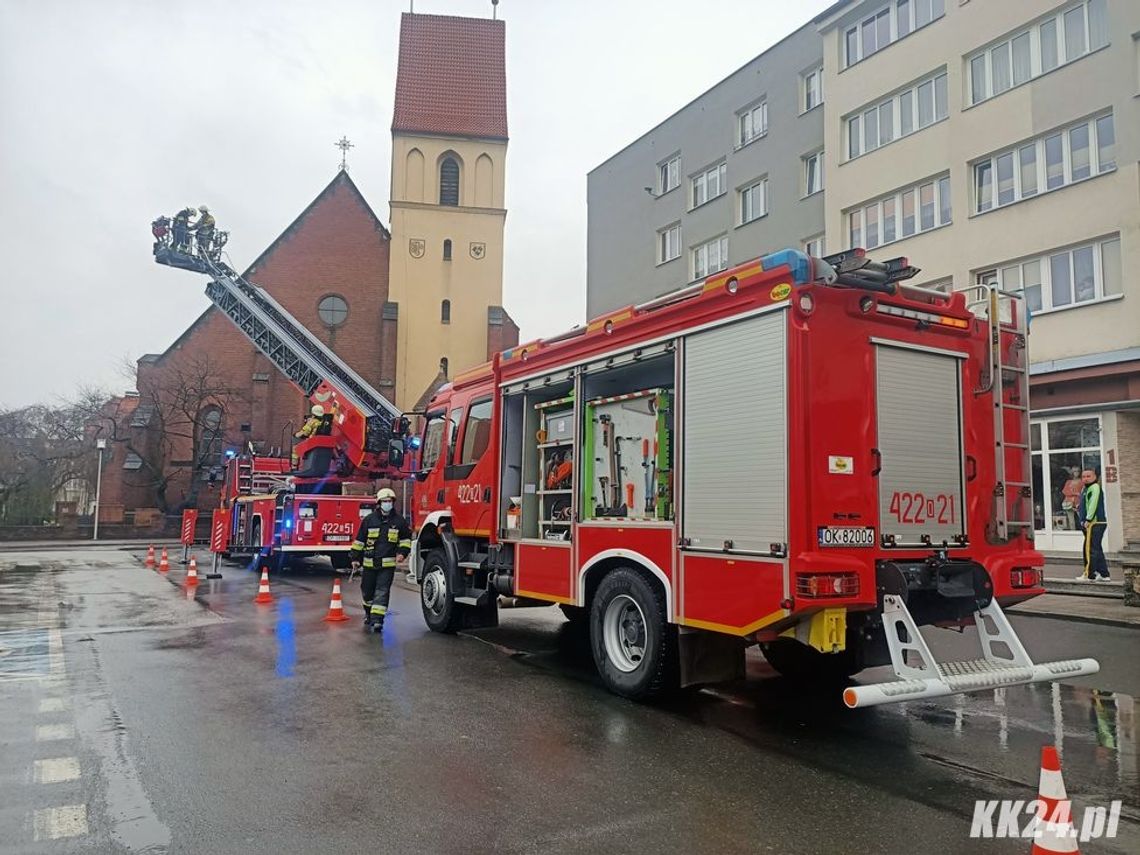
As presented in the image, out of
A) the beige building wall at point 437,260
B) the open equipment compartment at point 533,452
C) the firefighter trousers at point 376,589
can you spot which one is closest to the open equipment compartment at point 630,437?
the open equipment compartment at point 533,452

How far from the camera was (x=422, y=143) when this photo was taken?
41906 mm

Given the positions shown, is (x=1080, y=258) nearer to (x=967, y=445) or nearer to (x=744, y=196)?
(x=744, y=196)

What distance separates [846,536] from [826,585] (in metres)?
0.38

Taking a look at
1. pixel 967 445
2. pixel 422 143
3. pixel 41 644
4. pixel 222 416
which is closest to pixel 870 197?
pixel 967 445

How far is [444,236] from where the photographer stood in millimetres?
41531

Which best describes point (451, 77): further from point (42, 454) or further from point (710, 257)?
point (42, 454)

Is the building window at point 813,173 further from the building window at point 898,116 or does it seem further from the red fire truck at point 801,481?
the red fire truck at point 801,481

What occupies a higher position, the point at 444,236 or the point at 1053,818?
the point at 444,236

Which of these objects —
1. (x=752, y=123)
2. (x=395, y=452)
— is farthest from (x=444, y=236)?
(x=395, y=452)

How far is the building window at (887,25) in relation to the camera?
20.4 meters

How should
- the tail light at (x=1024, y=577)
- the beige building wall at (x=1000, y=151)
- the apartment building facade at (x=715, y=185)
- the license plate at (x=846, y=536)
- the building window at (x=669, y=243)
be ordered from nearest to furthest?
the license plate at (x=846, y=536)
the tail light at (x=1024, y=577)
the beige building wall at (x=1000, y=151)
the apartment building facade at (x=715, y=185)
the building window at (x=669, y=243)

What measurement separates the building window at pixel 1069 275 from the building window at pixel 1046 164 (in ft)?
4.53

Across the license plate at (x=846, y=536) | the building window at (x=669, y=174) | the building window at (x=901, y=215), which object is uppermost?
the building window at (x=669, y=174)

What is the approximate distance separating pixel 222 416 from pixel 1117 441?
35.7 m
